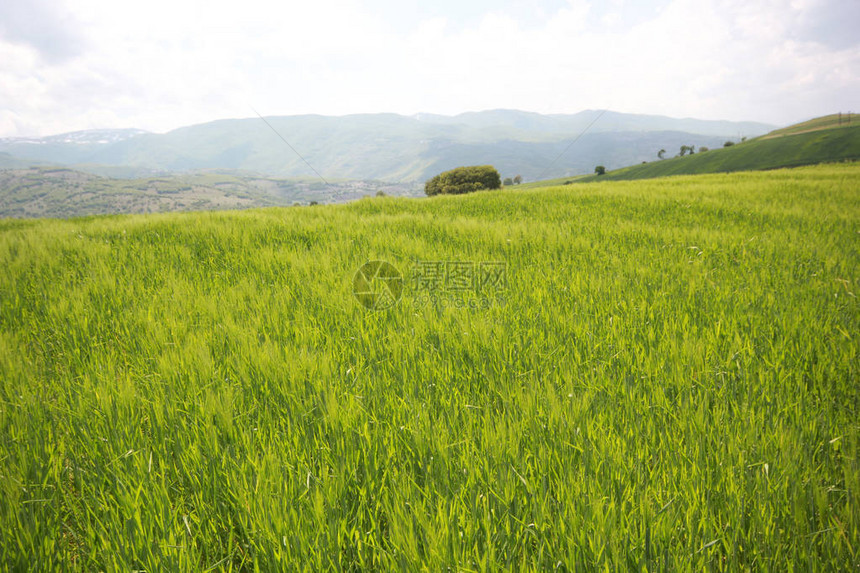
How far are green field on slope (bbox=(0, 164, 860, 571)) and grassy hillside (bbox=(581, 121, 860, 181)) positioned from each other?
97.8 meters

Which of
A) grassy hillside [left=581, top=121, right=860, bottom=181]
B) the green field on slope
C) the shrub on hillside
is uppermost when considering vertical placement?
grassy hillside [left=581, top=121, right=860, bottom=181]

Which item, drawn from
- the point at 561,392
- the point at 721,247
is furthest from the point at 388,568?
the point at 721,247

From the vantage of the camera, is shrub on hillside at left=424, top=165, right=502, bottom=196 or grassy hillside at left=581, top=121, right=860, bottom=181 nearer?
shrub on hillside at left=424, top=165, right=502, bottom=196

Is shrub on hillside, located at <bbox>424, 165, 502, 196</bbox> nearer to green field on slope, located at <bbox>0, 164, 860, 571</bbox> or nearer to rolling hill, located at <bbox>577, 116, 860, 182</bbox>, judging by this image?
green field on slope, located at <bbox>0, 164, 860, 571</bbox>

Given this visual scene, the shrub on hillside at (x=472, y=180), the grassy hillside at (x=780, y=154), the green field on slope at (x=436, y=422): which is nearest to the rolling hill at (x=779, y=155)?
the grassy hillside at (x=780, y=154)

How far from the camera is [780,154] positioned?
252 feet

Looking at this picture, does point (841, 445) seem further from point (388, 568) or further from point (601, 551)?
point (388, 568)

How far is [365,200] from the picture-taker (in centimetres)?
1116

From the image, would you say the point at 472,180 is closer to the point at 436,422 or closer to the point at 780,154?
the point at 436,422

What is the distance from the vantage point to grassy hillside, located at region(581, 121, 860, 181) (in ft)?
231

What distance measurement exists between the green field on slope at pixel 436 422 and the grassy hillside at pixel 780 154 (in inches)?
3851

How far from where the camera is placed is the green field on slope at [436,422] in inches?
44.1

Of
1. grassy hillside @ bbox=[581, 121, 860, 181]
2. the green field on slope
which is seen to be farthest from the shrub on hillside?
grassy hillside @ bbox=[581, 121, 860, 181]

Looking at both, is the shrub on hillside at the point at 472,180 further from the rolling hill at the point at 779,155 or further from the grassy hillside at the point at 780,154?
the grassy hillside at the point at 780,154
